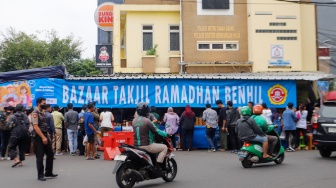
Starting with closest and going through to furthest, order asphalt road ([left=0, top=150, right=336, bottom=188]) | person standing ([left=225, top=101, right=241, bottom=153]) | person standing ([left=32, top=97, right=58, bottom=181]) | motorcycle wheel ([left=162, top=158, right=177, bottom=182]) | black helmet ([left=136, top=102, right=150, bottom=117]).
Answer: black helmet ([left=136, top=102, right=150, bottom=117]), asphalt road ([left=0, top=150, right=336, bottom=188]), motorcycle wheel ([left=162, top=158, right=177, bottom=182]), person standing ([left=32, top=97, right=58, bottom=181]), person standing ([left=225, top=101, right=241, bottom=153])

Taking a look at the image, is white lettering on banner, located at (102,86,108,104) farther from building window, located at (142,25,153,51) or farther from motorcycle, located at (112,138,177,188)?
motorcycle, located at (112,138,177,188)

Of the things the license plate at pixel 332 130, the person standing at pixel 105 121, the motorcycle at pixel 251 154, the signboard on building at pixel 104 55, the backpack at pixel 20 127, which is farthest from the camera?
the signboard on building at pixel 104 55

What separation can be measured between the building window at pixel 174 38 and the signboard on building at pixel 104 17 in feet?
13.1

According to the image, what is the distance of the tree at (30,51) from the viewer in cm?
5012

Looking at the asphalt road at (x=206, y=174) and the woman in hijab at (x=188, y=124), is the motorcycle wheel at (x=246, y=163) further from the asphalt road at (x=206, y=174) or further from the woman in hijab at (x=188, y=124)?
the woman in hijab at (x=188, y=124)

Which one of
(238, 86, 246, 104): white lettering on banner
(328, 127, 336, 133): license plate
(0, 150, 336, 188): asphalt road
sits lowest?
(0, 150, 336, 188): asphalt road

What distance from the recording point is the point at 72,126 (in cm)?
1752

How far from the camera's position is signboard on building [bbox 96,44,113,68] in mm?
26969

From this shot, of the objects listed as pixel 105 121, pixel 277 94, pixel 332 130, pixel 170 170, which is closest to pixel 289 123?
pixel 277 94

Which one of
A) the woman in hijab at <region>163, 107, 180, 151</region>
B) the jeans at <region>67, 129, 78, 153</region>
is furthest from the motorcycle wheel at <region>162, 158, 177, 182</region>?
the woman in hijab at <region>163, 107, 180, 151</region>

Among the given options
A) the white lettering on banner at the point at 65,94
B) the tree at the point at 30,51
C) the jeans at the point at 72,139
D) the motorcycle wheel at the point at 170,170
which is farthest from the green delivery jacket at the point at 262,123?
the tree at the point at 30,51

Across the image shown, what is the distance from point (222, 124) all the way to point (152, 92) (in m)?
3.17

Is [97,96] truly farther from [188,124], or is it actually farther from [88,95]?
[188,124]

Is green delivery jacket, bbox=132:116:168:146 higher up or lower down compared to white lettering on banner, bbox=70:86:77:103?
lower down
